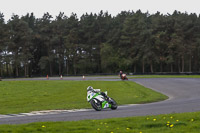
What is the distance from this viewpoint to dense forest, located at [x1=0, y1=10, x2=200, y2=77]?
3214 inches

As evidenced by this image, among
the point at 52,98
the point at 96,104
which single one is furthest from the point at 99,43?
the point at 96,104

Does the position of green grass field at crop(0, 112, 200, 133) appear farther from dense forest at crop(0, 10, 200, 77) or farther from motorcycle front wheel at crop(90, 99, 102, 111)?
dense forest at crop(0, 10, 200, 77)

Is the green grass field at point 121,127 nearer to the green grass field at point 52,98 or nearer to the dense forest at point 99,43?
the green grass field at point 52,98

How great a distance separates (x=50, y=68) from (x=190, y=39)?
40.3 metres

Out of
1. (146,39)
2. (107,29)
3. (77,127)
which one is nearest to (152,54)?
(146,39)

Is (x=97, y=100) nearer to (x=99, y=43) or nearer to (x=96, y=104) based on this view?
(x=96, y=104)

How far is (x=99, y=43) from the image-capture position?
92.9 metres

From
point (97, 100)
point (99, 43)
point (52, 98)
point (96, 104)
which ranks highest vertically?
point (99, 43)

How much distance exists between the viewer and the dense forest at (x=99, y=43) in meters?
81.6

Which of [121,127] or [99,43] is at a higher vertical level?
[99,43]

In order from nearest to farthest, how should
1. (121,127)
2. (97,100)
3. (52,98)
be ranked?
(121,127)
(97,100)
(52,98)

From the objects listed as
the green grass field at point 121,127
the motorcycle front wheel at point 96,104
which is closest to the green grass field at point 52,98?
the motorcycle front wheel at point 96,104

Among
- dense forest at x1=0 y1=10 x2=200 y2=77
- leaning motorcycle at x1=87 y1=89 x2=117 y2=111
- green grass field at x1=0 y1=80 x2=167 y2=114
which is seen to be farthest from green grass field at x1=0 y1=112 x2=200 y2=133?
dense forest at x1=0 y1=10 x2=200 y2=77

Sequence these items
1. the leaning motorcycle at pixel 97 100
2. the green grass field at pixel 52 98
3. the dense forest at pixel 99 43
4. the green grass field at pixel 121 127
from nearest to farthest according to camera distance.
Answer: the green grass field at pixel 121 127 < the leaning motorcycle at pixel 97 100 < the green grass field at pixel 52 98 < the dense forest at pixel 99 43
